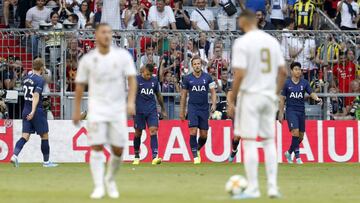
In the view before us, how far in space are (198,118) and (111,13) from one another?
583 cm

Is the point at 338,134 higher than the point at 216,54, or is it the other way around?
the point at 216,54

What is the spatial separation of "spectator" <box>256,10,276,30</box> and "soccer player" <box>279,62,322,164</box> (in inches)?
184

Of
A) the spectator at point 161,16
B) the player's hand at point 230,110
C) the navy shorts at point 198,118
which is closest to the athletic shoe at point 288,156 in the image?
the player's hand at point 230,110

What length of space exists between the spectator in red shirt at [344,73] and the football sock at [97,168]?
15.3m

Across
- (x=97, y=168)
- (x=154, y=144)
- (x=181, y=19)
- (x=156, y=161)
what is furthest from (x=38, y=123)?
(x=97, y=168)

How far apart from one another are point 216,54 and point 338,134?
12.6 feet

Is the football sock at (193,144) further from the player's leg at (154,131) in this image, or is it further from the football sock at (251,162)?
the football sock at (251,162)

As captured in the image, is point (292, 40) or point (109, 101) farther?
point (292, 40)

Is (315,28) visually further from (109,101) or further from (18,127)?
(109,101)

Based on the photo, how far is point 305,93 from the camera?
28094 millimetres

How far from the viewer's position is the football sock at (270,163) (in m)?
15.0

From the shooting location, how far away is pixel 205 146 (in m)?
29.3

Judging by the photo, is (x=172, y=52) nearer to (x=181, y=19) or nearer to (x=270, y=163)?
(x=181, y=19)

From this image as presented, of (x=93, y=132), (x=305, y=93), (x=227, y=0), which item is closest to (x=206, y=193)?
(x=93, y=132)
